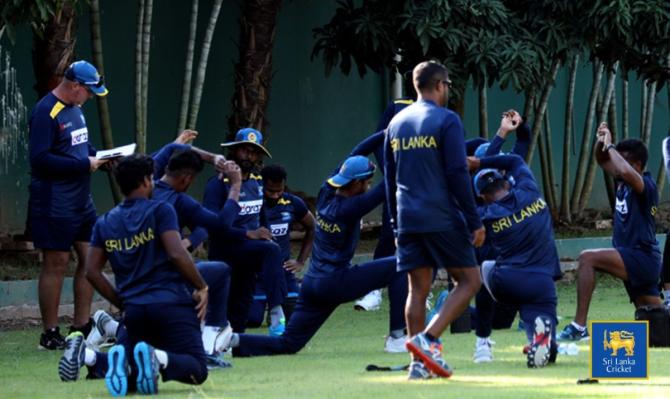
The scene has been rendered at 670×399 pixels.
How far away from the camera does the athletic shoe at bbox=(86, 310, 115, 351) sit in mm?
11562

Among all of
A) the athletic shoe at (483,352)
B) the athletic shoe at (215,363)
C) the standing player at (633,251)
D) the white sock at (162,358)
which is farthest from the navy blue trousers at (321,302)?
the white sock at (162,358)

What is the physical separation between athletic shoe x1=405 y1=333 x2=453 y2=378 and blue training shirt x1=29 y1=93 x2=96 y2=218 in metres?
3.98

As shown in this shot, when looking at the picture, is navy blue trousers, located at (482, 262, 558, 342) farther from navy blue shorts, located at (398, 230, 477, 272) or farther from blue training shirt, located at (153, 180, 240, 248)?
blue training shirt, located at (153, 180, 240, 248)

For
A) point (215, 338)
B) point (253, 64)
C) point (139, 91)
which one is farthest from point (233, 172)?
point (253, 64)

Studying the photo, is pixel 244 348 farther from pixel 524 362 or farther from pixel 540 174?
pixel 540 174

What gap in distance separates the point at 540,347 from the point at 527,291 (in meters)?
0.78

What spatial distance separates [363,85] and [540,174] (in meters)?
3.07

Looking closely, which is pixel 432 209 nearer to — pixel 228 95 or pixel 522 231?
pixel 522 231

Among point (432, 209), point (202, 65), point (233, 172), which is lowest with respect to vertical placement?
point (432, 209)

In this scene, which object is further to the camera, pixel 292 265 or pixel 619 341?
pixel 292 265

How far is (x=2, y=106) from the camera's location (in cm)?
1709

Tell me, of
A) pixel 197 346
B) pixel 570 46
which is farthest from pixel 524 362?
pixel 570 46

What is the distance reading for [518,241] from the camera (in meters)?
11.3

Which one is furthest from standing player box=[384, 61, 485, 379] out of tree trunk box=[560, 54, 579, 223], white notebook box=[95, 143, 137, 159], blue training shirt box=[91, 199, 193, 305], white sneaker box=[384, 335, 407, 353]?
tree trunk box=[560, 54, 579, 223]
